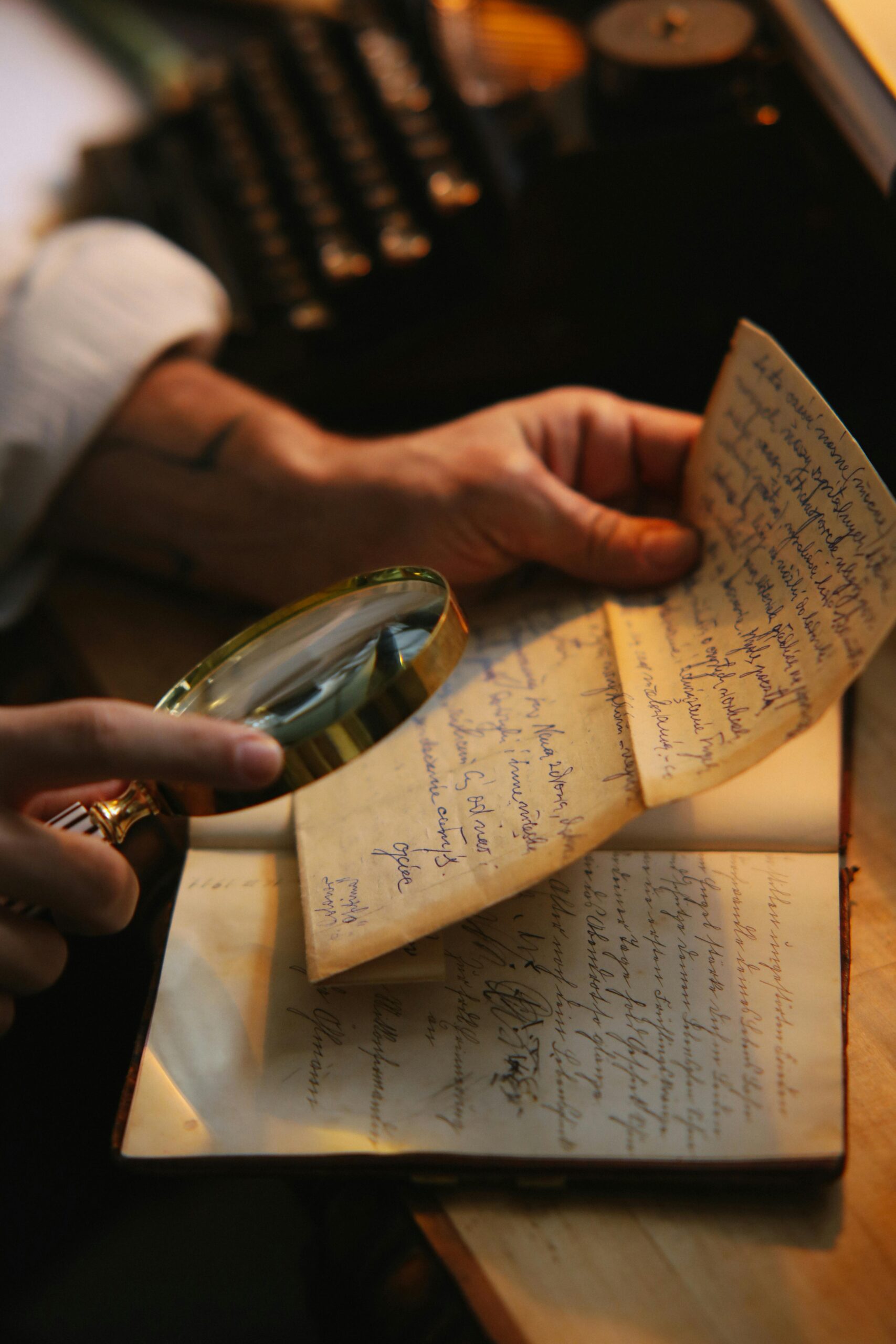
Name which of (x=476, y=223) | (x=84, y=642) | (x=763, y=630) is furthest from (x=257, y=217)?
(x=763, y=630)

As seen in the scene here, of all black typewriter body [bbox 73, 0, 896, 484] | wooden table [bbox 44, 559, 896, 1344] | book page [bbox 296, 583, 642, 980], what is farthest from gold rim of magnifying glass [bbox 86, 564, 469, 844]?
black typewriter body [bbox 73, 0, 896, 484]

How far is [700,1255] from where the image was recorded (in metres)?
0.50

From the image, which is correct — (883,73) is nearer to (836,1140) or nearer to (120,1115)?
(836,1140)

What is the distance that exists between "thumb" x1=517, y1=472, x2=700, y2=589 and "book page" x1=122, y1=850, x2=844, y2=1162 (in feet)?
0.70

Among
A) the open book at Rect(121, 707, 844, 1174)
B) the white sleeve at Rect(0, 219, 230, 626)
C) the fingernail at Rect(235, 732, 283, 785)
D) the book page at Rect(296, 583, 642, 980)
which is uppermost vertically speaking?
the white sleeve at Rect(0, 219, 230, 626)

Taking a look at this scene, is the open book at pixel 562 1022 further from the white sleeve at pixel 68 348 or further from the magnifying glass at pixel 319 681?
the white sleeve at pixel 68 348

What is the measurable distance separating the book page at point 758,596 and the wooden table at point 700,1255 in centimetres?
20

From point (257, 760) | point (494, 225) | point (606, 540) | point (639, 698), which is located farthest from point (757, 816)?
point (494, 225)

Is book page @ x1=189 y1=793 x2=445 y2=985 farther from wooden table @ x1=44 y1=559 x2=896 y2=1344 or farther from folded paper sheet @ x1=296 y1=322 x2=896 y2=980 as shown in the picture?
wooden table @ x1=44 y1=559 x2=896 y2=1344

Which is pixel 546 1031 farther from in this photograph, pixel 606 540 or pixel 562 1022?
pixel 606 540

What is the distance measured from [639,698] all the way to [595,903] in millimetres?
131

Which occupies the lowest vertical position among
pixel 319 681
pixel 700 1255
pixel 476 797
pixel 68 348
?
pixel 700 1255

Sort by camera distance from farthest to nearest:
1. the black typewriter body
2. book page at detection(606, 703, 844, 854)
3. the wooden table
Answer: the black typewriter body < book page at detection(606, 703, 844, 854) < the wooden table

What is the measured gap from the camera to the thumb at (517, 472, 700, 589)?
0.72m
